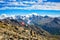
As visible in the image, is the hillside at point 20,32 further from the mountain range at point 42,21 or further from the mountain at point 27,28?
the mountain range at point 42,21

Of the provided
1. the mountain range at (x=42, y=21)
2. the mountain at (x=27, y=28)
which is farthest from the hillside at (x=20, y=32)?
the mountain range at (x=42, y=21)

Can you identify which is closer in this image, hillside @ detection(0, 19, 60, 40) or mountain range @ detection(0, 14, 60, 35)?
hillside @ detection(0, 19, 60, 40)

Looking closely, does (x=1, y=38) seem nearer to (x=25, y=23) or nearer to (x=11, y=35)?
(x=11, y=35)

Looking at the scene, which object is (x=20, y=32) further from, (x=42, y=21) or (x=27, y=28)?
(x=42, y=21)

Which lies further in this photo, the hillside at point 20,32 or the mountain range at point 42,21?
the mountain range at point 42,21

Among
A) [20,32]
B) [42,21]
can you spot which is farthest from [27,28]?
[42,21]

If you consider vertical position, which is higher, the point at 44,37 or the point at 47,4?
the point at 47,4

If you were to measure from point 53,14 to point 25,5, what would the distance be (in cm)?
138

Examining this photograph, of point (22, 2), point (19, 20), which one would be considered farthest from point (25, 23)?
point (22, 2)

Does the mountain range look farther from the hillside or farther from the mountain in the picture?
the hillside

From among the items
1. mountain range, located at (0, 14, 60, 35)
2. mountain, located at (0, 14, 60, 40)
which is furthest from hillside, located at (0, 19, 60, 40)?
mountain range, located at (0, 14, 60, 35)

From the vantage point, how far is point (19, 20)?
369 inches

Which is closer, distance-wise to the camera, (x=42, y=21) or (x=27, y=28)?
(x=27, y=28)

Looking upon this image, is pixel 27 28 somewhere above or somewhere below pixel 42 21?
below
